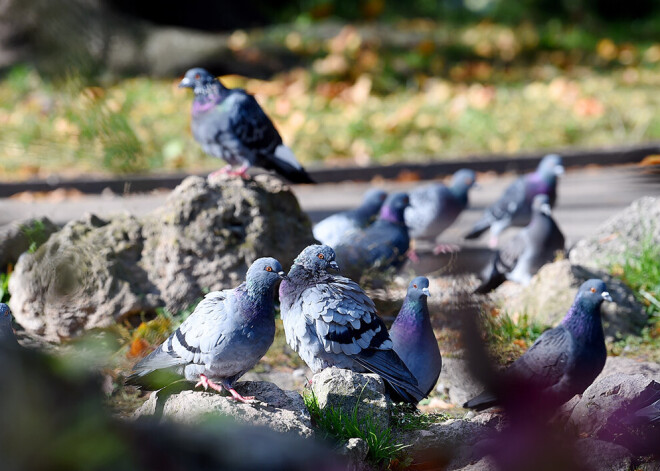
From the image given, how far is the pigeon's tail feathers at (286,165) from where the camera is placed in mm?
5348

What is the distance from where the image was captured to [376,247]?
5.41 meters

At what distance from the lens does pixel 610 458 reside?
9.27 feet

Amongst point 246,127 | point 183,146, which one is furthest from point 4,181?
point 246,127

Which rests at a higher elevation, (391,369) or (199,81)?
(199,81)

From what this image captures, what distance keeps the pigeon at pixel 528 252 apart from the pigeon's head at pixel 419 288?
6.01ft

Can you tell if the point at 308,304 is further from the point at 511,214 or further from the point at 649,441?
the point at 511,214

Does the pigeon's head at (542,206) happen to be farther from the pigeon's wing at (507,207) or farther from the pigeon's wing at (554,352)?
the pigeon's wing at (554,352)

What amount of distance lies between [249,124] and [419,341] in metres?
1.90

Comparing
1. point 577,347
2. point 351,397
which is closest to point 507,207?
point 577,347

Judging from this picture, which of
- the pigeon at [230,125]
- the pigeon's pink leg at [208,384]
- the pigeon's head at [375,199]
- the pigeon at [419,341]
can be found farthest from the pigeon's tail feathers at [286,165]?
the pigeon's pink leg at [208,384]

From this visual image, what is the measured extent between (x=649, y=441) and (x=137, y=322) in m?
2.77

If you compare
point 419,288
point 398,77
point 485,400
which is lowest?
point 398,77

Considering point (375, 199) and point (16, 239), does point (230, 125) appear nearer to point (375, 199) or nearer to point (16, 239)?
point (16, 239)

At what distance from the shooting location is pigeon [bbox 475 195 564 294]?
18.8 ft
